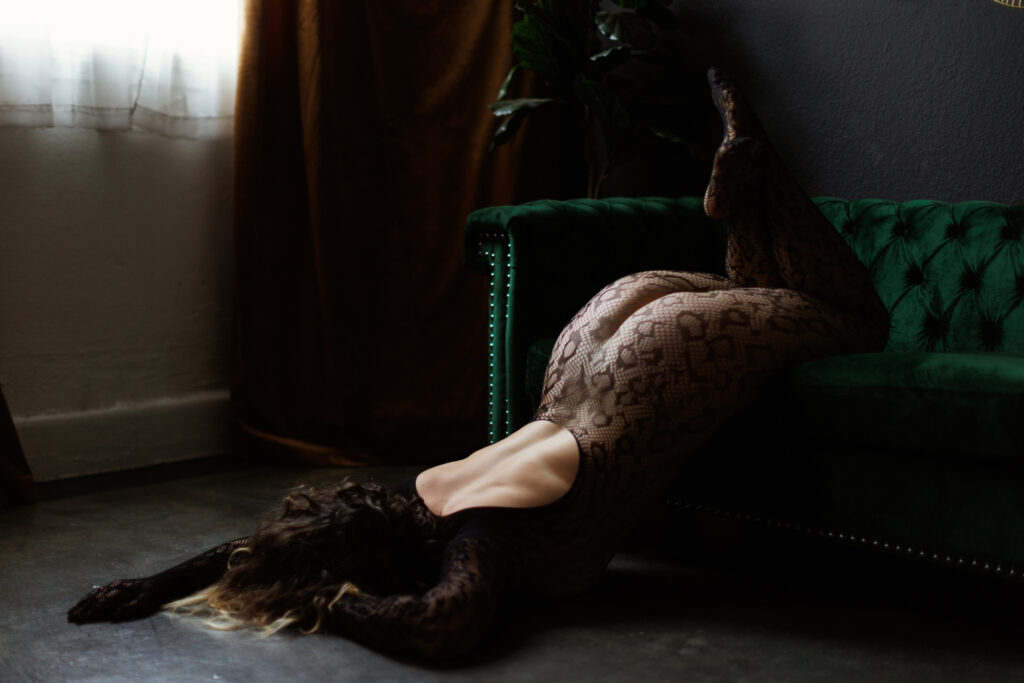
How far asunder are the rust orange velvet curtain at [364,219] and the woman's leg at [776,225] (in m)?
1.27

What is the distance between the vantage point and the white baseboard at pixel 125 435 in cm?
269

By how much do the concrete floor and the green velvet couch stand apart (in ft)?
0.48

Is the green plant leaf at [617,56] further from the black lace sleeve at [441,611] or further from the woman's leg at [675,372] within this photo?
the black lace sleeve at [441,611]

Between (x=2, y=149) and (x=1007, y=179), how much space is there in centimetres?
263

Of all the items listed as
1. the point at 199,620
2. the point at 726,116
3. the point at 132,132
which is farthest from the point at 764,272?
the point at 132,132

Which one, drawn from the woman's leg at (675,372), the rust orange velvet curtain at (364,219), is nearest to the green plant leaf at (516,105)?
the rust orange velvet curtain at (364,219)

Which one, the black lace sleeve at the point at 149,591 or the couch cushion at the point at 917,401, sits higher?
the couch cushion at the point at 917,401

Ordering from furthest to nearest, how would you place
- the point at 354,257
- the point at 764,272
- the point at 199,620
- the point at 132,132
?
the point at 354,257 → the point at 132,132 → the point at 764,272 → the point at 199,620

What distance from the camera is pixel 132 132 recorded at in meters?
2.80

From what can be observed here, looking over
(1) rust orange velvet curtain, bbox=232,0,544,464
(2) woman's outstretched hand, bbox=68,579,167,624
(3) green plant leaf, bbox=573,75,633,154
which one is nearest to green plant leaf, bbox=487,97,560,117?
(3) green plant leaf, bbox=573,75,633,154

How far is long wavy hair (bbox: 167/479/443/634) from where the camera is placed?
1583mm

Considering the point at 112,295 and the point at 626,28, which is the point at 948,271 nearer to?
the point at 626,28

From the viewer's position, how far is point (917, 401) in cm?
167

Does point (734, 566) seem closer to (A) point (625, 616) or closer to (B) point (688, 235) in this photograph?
(A) point (625, 616)
